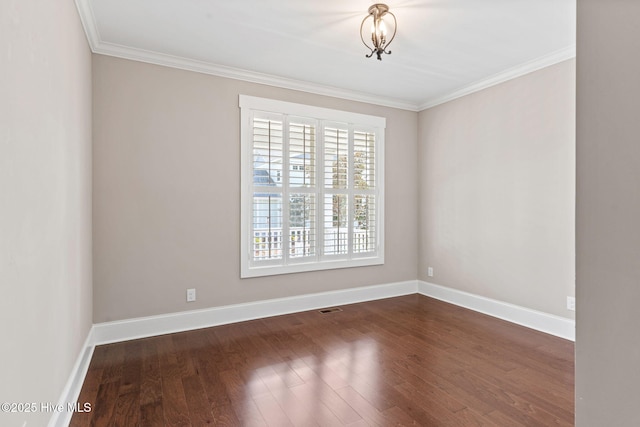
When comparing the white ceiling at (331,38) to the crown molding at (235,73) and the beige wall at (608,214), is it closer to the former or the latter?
the crown molding at (235,73)

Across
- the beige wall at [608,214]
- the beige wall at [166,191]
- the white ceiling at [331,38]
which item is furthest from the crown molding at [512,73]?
the beige wall at [608,214]

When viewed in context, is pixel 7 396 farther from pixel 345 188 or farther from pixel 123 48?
pixel 345 188

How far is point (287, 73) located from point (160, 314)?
2.79 m

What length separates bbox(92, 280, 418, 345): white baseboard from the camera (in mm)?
3068

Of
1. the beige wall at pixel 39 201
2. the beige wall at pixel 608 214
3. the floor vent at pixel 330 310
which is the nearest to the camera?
the beige wall at pixel 608 214

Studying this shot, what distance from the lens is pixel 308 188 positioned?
13.2 ft

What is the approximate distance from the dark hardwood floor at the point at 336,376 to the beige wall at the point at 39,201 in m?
0.52

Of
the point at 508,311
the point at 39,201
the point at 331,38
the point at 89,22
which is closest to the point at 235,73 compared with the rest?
the point at 331,38

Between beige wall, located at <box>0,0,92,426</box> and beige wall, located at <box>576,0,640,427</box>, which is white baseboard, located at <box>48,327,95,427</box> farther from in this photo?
beige wall, located at <box>576,0,640,427</box>

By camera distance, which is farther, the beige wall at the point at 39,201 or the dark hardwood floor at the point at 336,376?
the dark hardwood floor at the point at 336,376

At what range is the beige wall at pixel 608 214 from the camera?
25.2 inches

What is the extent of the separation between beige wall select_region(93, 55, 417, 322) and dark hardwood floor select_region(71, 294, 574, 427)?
435 mm

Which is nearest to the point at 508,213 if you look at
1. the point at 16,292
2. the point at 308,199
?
the point at 308,199

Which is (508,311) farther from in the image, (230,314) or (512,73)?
(230,314)
